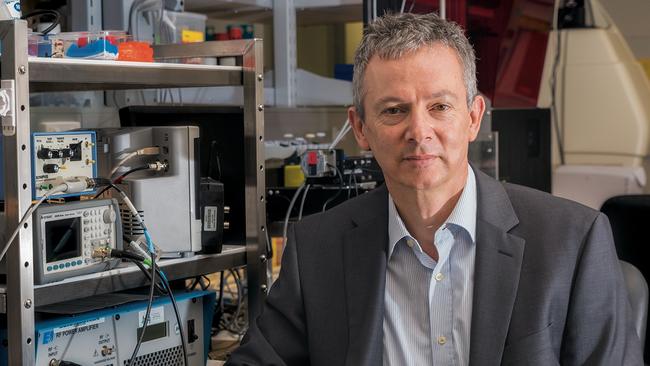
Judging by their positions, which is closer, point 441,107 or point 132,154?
point 441,107

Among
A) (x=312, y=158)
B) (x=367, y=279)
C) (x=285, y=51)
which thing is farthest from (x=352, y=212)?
(x=285, y=51)

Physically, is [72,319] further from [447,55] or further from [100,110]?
[100,110]

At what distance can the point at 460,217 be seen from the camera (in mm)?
1438

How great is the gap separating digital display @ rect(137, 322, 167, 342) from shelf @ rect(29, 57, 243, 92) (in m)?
0.47

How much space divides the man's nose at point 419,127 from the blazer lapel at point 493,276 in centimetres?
16

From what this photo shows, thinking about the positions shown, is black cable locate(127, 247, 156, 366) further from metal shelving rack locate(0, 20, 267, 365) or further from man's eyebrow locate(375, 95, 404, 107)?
man's eyebrow locate(375, 95, 404, 107)

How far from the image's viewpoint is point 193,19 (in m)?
2.98

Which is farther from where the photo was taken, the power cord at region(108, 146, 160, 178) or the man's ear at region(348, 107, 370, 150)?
the power cord at region(108, 146, 160, 178)

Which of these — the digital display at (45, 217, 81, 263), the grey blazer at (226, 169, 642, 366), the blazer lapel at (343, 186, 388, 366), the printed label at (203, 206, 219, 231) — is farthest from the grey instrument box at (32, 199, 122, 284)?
the blazer lapel at (343, 186, 388, 366)

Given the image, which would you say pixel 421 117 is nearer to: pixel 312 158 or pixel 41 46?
pixel 41 46

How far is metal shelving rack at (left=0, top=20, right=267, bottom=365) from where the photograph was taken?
4.76 feet

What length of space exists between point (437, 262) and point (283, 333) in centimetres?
29

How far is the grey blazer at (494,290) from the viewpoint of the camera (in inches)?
52.8

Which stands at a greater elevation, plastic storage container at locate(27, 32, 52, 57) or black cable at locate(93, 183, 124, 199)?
plastic storage container at locate(27, 32, 52, 57)
